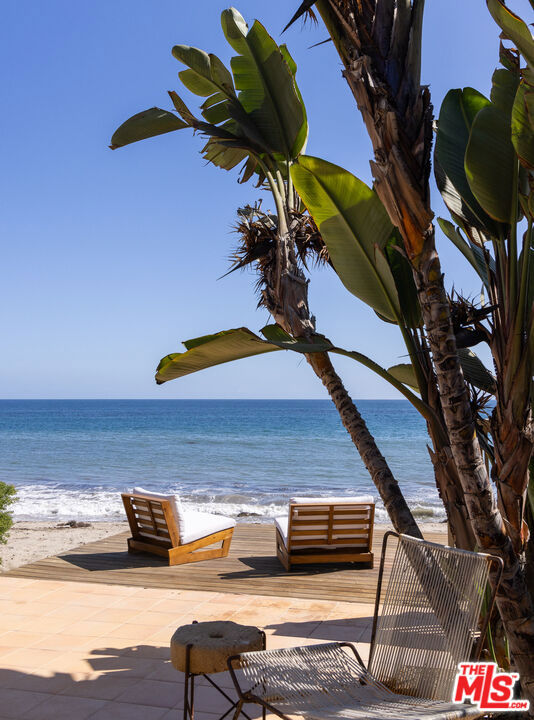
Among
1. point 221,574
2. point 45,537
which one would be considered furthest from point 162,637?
point 45,537

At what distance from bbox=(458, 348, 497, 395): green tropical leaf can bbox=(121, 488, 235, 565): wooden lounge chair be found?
4469mm

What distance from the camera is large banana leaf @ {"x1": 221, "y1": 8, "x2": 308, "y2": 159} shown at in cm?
390

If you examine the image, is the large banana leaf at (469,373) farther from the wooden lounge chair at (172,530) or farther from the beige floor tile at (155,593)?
the wooden lounge chair at (172,530)


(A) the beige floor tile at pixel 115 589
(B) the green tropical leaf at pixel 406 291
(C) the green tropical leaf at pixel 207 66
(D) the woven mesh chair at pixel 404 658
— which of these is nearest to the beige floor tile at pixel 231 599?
(A) the beige floor tile at pixel 115 589

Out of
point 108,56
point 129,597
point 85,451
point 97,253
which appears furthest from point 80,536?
point 85,451

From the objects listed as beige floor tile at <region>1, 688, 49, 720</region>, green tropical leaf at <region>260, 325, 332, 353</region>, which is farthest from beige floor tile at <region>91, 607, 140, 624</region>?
green tropical leaf at <region>260, 325, 332, 353</region>

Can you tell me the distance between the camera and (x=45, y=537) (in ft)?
32.9

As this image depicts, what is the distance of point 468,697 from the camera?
2406 millimetres

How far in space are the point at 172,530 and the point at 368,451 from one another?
4329mm

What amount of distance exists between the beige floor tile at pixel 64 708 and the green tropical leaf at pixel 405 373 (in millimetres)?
2546

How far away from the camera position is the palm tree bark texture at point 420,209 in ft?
8.09

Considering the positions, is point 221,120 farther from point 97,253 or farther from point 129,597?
point 97,253

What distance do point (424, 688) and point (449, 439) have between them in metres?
1.04

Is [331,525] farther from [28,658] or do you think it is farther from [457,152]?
[457,152]
